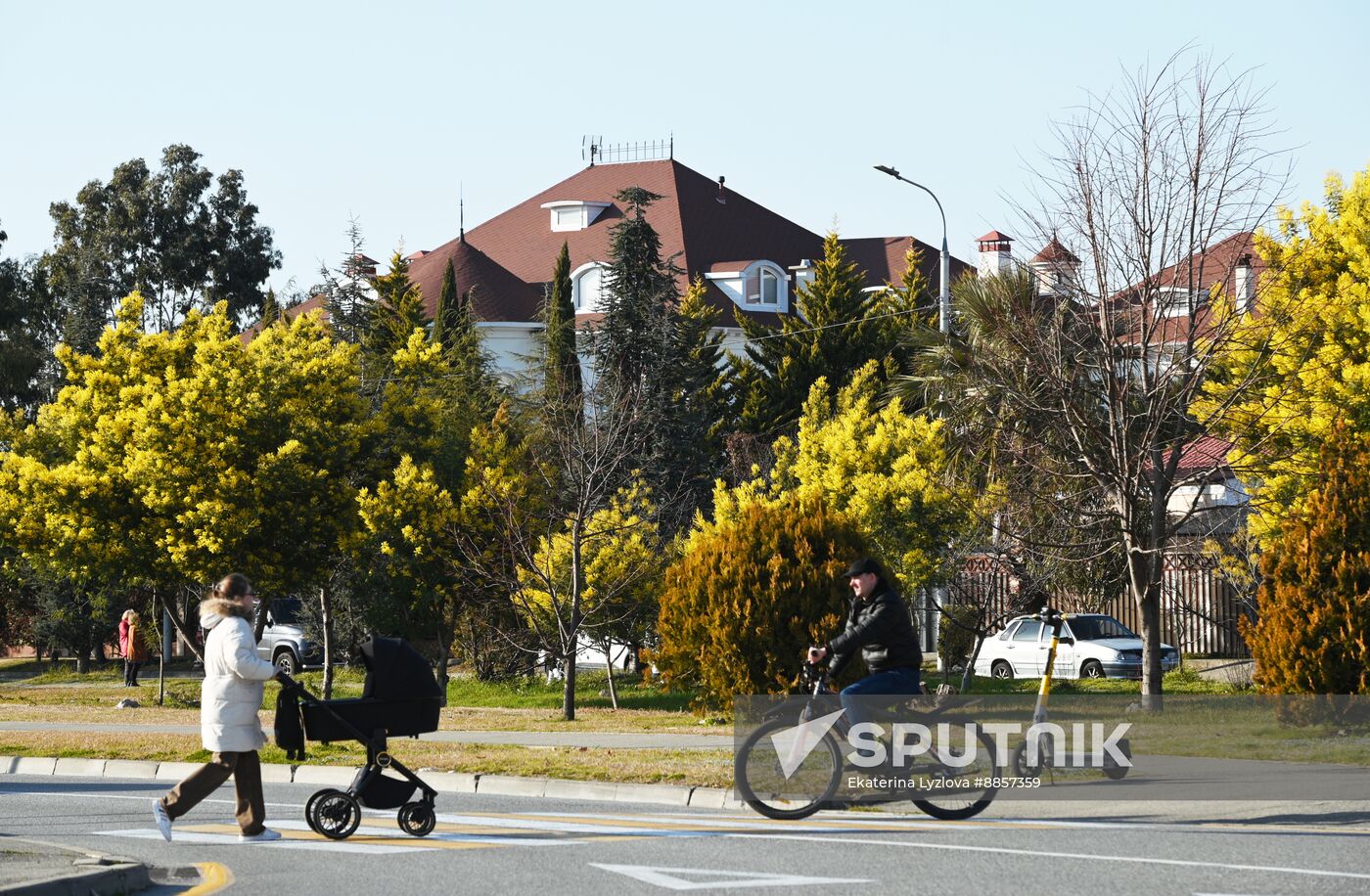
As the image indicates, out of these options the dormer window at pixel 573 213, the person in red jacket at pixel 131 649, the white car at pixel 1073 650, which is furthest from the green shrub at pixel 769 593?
the dormer window at pixel 573 213

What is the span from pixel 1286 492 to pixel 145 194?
166 feet

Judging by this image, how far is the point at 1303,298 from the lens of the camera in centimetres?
2303

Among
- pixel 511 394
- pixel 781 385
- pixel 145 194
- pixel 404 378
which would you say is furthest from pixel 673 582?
pixel 145 194

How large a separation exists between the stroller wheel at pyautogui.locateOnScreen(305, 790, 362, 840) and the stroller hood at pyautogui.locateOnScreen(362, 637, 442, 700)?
2.26ft

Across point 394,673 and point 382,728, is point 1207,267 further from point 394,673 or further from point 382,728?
point 382,728

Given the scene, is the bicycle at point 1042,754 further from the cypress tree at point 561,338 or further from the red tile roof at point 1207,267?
the cypress tree at point 561,338

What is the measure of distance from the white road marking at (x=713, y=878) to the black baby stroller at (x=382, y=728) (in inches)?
80.4

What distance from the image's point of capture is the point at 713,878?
28.4 ft

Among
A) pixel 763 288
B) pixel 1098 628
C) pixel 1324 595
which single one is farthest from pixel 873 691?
pixel 763 288

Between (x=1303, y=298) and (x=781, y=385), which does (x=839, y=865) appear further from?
(x=781, y=385)

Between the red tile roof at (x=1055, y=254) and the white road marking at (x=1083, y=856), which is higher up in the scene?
the red tile roof at (x=1055, y=254)

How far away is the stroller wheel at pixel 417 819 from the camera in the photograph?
10625mm

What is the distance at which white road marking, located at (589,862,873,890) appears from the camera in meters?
8.48

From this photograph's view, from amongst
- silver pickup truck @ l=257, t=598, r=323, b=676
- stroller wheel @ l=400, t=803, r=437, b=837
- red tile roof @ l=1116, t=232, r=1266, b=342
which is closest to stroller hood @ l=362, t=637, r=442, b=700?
stroller wheel @ l=400, t=803, r=437, b=837
